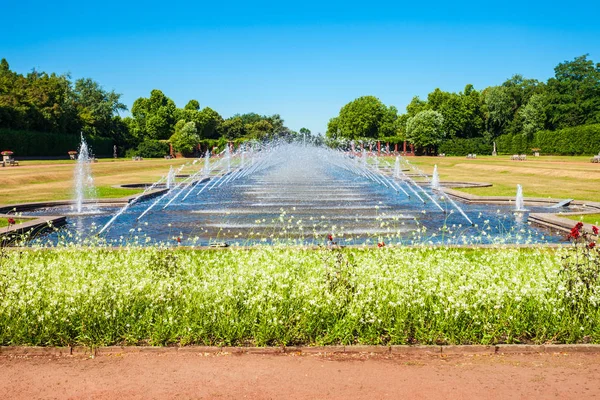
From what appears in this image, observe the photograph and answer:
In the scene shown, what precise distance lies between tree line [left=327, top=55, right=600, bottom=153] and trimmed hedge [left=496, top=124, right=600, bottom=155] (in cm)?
134

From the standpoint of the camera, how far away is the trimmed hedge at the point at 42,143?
50.3m

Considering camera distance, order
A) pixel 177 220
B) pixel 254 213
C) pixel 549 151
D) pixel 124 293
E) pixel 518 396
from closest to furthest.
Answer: pixel 518 396, pixel 124 293, pixel 177 220, pixel 254 213, pixel 549 151

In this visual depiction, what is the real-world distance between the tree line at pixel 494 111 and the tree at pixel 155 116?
3250 centimetres

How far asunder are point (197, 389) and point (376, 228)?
7940 millimetres

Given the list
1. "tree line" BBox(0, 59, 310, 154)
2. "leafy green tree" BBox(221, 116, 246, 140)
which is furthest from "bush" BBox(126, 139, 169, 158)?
"leafy green tree" BBox(221, 116, 246, 140)

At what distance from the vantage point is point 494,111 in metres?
81.0

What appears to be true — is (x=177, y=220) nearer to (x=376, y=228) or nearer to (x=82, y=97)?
(x=376, y=228)

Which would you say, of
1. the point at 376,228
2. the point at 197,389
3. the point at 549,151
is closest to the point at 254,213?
the point at 376,228

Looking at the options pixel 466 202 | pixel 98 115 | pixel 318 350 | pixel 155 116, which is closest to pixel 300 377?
pixel 318 350

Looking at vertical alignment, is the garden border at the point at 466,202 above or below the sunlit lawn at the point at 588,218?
above

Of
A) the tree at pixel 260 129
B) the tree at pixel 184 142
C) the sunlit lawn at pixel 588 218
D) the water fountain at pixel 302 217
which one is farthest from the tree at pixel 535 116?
the sunlit lawn at pixel 588 218

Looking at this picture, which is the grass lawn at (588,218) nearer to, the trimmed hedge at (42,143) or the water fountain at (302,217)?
the water fountain at (302,217)

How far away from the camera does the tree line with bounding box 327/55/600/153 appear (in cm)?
6619

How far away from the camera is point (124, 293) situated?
5.75 metres
